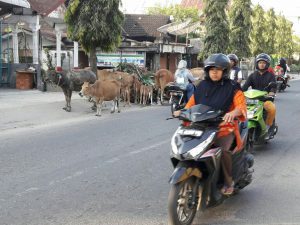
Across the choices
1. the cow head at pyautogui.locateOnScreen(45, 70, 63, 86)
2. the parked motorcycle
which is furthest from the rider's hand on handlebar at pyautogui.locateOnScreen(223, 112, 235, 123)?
the cow head at pyautogui.locateOnScreen(45, 70, 63, 86)

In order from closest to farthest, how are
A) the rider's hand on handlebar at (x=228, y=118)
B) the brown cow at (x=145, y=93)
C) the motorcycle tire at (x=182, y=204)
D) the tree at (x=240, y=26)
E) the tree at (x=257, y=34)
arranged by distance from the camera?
the motorcycle tire at (x=182, y=204) < the rider's hand on handlebar at (x=228, y=118) < the brown cow at (x=145, y=93) < the tree at (x=240, y=26) < the tree at (x=257, y=34)

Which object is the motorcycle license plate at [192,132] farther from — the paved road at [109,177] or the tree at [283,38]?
the tree at [283,38]

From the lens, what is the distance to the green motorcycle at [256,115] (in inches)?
344

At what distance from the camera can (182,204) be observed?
4.77 metres

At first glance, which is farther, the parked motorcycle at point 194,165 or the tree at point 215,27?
the tree at point 215,27

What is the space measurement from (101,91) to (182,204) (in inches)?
396

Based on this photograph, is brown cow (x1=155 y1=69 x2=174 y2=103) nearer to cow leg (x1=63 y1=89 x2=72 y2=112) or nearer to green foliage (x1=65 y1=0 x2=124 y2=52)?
green foliage (x1=65 y1=0 x2=124 y2=52)

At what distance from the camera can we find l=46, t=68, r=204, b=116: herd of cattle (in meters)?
14.5

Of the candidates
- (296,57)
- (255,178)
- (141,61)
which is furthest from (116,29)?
(296,57)

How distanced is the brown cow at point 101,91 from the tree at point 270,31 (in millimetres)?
41470

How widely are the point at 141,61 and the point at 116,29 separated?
9.04 m

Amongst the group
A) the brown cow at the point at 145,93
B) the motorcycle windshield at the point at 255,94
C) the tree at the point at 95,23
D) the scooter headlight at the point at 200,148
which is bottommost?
the brown cow at the point at 145,93

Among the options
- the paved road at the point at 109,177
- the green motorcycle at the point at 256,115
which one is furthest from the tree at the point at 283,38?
the green motorcycle at the point at 256,115

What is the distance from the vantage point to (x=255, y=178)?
7121mm
